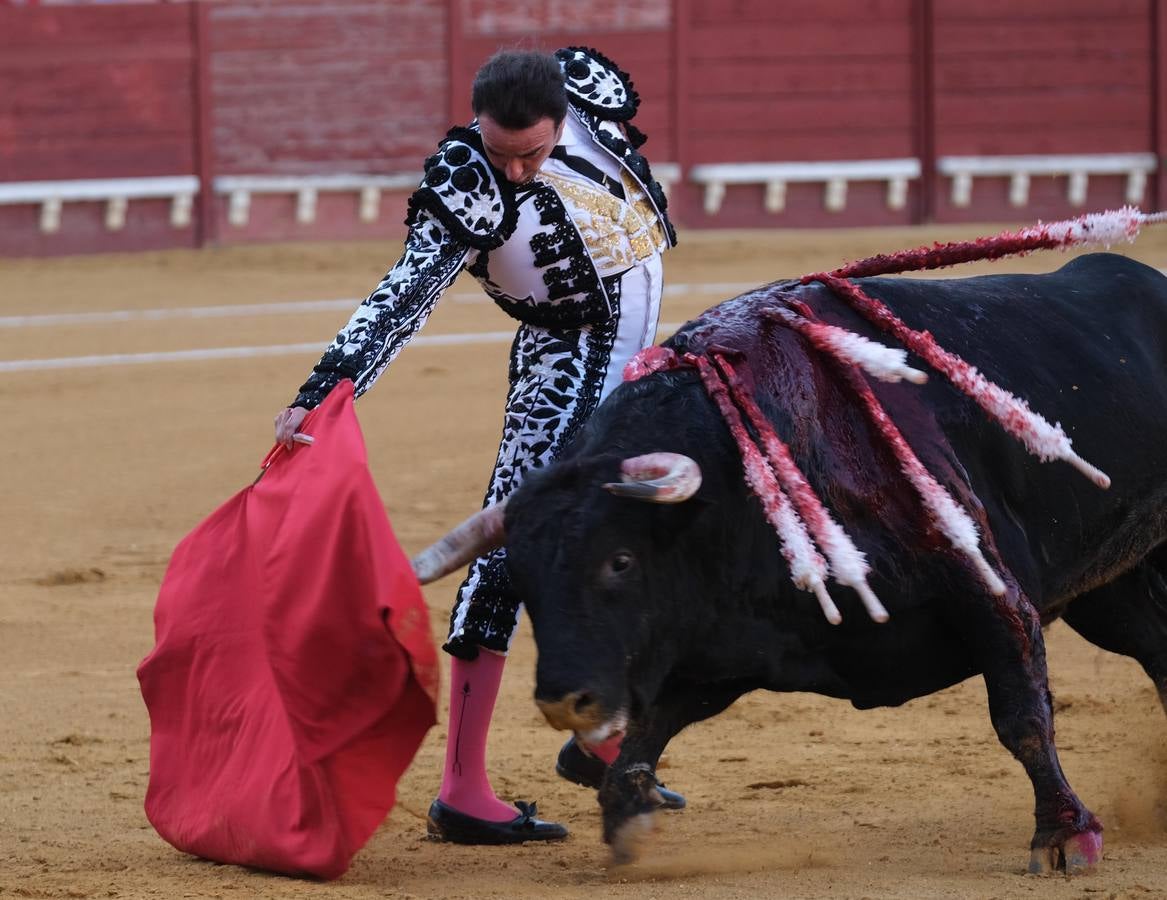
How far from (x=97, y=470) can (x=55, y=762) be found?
2619 mm

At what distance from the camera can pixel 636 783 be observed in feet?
9.04

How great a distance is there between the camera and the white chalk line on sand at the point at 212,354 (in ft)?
25.1

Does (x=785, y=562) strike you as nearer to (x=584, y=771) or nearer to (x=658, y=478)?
(x=658, y=478)

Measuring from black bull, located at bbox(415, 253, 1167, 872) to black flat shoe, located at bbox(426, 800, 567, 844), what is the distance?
11.5 inches

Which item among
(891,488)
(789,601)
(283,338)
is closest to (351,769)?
(789,601)

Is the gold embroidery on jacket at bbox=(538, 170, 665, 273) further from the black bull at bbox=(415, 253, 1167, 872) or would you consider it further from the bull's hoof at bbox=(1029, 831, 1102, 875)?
the bull's hoof at bbox=(1029, 831, 1102, 875)

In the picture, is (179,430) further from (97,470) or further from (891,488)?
(891,488)

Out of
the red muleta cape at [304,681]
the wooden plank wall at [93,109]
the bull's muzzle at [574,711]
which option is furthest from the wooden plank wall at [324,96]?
the bull's muzzle at [574,711]

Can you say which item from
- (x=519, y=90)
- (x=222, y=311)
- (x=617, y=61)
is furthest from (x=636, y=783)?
(x=617, y=61)

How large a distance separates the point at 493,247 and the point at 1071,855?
1.15 m

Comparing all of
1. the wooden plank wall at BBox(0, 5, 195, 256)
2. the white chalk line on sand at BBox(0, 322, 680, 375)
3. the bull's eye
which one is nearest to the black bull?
the bull's eye

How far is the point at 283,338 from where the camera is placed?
8.28m

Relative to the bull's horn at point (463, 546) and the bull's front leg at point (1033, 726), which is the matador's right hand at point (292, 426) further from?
the bull's front leg at point (1033, 726)

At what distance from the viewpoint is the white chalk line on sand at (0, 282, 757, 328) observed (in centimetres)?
877
